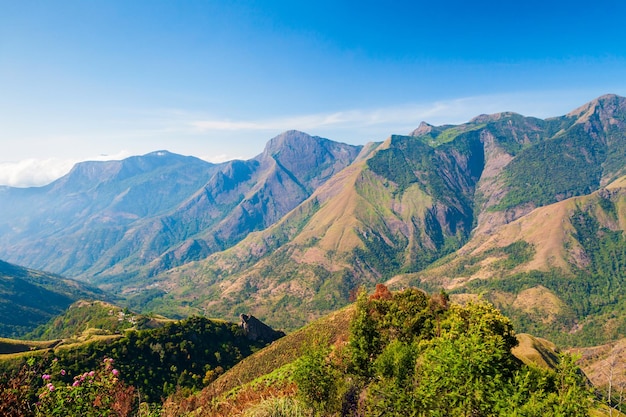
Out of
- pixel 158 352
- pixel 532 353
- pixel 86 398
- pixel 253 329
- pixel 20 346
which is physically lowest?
pixel 532 353

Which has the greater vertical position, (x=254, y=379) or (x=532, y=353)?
(x=254, y=379)

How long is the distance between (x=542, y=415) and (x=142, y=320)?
149317mm

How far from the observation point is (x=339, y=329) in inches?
3068

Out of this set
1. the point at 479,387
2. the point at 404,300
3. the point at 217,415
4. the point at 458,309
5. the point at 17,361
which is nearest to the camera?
the point at 217,415

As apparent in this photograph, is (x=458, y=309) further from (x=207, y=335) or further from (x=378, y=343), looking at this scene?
(x=207, y=335)

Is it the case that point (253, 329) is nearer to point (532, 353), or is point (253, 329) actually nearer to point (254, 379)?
point (254, 379)

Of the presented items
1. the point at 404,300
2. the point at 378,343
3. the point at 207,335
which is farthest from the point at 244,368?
the point at 378,343

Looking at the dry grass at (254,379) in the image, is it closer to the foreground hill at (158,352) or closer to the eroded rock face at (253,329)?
the foreground hill at (158,352)

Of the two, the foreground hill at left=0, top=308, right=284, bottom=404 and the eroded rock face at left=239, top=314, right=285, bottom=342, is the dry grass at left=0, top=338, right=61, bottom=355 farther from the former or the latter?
the eroded rock face at left=239, top=314, right=285, bottom=342

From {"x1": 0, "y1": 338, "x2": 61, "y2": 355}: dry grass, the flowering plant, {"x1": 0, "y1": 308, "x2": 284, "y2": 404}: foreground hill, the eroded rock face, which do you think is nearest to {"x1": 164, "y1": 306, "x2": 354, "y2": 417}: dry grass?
the flowering plant

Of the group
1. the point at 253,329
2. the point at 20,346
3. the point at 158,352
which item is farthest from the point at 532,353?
the point at 20,346

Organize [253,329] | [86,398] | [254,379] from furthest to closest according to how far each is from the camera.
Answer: [253,329] → [254,379] → [86,398]

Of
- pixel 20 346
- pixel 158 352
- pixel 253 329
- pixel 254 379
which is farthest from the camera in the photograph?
pixel 253 329

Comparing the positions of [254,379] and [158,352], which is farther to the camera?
[158,352]
